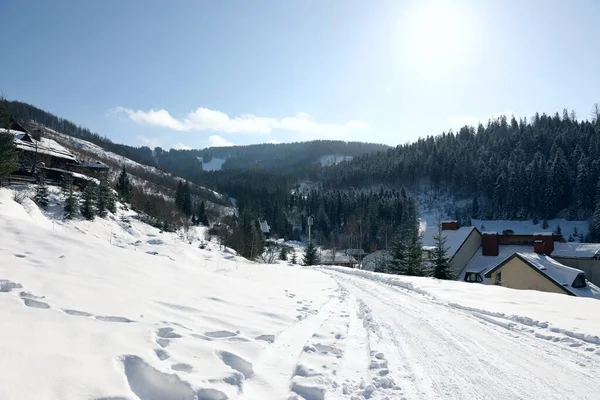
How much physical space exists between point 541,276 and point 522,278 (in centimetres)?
159

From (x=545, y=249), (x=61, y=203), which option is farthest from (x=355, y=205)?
(x=61, y=203)

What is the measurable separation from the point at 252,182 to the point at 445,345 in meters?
163

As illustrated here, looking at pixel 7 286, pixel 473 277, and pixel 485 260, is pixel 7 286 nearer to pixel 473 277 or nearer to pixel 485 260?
pixel 473 277

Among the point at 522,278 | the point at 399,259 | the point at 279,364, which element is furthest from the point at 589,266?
the point at 279,364

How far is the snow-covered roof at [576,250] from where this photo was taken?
1441 inches

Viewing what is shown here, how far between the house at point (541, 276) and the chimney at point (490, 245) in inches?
650

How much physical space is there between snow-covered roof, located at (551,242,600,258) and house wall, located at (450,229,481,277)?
29.4 ft

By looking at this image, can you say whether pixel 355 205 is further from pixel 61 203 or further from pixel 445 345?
pixel 445 345

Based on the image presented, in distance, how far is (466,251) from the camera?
4400cm

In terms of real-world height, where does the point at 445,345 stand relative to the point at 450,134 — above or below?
below

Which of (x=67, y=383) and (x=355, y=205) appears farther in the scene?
(x=355, y=205)

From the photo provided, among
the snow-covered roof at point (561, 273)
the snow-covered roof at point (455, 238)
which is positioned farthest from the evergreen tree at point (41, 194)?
the snow-covered roof at point (455, 238)

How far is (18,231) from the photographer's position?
896 centimetres

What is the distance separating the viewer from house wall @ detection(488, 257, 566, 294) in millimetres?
27044
